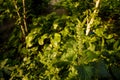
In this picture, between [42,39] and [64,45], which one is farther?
[42,39]

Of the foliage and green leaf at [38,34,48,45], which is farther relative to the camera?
green leaf at [38,34,48,45]

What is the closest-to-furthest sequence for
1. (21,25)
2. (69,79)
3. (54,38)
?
(69,79) → (54,38) → (21,25)

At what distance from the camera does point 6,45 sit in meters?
5.18

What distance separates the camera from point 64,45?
12.9 feet

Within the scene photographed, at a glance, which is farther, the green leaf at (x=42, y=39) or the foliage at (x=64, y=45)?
the green leaf at (x=42, y=39)

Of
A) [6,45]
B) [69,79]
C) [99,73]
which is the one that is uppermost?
[99,73]

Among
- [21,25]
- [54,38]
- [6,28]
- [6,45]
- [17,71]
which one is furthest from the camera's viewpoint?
[6,28]

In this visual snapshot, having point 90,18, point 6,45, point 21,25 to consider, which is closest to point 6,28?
point 6,45

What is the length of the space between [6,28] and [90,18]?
265 cm

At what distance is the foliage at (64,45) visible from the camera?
2.62 meters

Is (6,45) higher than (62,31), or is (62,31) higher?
(62,31)

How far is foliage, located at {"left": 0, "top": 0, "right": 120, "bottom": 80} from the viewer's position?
262 cm

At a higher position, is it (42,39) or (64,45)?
(64,45)

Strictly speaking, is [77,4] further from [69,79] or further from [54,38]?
[69,79]
